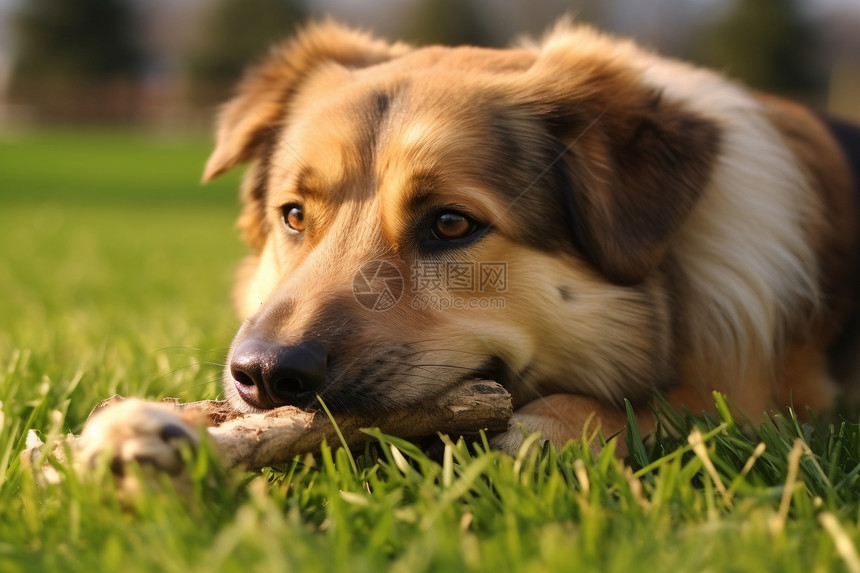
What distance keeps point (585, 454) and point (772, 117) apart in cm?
230

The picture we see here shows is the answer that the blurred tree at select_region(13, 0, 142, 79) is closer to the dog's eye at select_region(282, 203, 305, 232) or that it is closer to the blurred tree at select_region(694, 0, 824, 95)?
the blurred tree at select_region(694, 0, 824, 95)

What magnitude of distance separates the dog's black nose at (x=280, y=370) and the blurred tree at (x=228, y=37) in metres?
51.4

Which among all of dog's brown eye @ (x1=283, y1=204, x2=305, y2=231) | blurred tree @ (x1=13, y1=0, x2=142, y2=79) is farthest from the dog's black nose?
blurred tree @ (x1=13, y1=0, x2=142, y2=79)

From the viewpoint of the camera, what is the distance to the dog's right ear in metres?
3.87

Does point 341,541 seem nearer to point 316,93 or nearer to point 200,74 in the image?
point 316,93

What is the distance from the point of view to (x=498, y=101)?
3.18m

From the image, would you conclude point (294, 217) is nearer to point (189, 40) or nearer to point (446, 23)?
point (446, 23)

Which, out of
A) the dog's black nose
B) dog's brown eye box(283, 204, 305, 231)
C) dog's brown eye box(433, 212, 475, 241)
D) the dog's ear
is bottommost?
the dog's black nose

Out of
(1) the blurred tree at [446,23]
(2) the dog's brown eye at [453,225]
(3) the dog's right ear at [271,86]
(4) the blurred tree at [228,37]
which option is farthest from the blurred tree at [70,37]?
(2) the dog's brown eye at [453,225]

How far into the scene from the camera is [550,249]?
9.93 feet

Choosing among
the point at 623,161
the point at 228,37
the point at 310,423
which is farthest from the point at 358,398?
the point at 228,37

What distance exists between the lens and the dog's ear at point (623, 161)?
9.78 feet

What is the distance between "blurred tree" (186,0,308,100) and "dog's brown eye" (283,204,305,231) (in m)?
50.4

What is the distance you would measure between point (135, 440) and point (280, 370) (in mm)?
484
